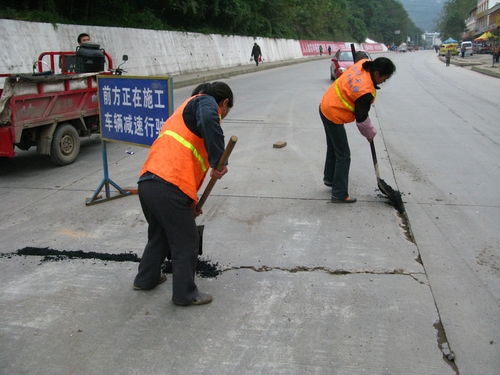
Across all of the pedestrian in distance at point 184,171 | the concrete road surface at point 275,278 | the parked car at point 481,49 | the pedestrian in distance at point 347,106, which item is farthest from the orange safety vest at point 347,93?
the parked car at point 481,49

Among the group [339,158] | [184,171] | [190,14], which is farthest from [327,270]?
[190,14]

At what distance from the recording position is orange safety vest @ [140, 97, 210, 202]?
3.14m

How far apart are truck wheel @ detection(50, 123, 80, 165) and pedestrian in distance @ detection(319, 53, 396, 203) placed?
13.0 ft

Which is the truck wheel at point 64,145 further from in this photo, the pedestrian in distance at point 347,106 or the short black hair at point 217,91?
the short black hair at point 217,91

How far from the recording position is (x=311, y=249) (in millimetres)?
4344

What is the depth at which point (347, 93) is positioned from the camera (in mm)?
5211

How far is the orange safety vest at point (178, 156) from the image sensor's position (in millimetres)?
3143

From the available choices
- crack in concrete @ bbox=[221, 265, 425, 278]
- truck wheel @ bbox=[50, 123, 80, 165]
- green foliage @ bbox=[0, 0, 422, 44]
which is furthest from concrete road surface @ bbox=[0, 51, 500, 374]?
green foliage @ bbox=[0, 0, 422, 44]

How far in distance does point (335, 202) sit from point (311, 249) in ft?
4.39

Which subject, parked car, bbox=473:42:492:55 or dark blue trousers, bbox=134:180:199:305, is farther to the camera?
parked car, bbox=473:42:492:55

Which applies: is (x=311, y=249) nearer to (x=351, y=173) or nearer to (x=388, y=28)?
(x=351, y=173)

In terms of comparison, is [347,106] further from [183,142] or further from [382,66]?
[183,142]

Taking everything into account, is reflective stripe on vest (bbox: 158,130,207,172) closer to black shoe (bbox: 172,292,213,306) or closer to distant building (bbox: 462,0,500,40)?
black shoe (bbox: 172,292,213,306)

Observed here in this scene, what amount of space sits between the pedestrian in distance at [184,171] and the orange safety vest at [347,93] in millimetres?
2226
